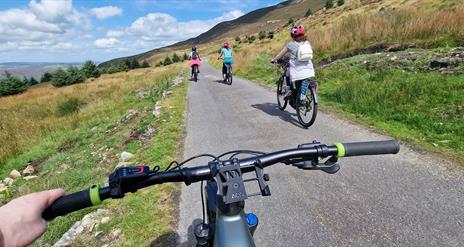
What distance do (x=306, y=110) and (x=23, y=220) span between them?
21.5 ft

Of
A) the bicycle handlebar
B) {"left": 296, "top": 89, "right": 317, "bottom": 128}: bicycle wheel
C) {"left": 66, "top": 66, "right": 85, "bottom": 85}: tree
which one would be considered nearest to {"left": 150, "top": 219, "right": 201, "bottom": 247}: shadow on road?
the bicycle handlebar

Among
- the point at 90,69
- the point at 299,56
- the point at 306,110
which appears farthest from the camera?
the point at 90,69

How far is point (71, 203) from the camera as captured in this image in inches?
58.2

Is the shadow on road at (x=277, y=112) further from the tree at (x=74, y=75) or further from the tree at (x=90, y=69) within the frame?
the tree at (x=90, y=69)

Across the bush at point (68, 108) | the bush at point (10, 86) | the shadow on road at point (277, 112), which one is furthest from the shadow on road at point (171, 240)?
the bush at point (10, 86)

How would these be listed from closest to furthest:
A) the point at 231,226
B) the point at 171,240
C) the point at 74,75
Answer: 1. the point at 231,226
2. the point at 171,240
3. the point at 74,75

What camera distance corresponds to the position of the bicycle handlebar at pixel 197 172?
1479mm

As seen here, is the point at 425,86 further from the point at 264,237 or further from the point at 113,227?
the point at 113,227

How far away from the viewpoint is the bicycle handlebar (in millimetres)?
1479

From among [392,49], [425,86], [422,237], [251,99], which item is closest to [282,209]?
[422,237]

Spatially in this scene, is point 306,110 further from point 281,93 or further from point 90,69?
point 90,69

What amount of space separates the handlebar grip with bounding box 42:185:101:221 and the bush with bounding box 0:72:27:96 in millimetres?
59591

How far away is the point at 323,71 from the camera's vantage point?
12570 mm

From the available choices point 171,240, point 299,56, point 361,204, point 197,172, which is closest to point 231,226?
point 197,172
